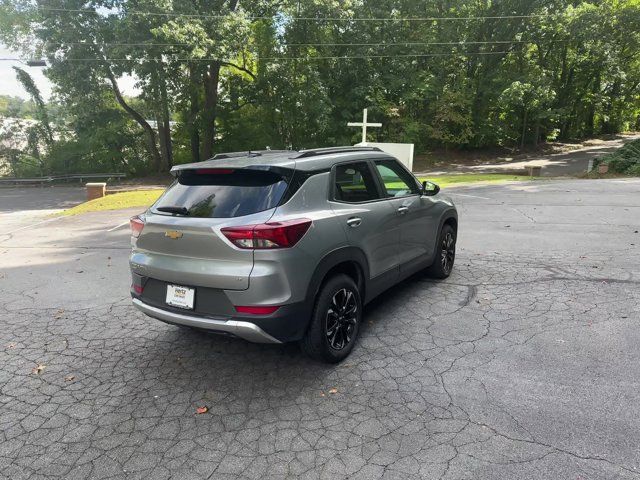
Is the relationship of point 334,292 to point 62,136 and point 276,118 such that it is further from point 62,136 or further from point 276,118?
point 62,136

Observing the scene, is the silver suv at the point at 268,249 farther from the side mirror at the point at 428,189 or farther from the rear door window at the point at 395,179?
the side mirror at the point at 428,189

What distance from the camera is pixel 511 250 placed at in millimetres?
6918

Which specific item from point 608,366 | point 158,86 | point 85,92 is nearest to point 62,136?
point 85,92

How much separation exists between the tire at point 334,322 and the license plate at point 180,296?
89cm

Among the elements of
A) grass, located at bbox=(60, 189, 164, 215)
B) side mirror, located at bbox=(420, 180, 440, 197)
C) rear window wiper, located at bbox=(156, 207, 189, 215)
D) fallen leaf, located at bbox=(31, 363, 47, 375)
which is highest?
side mirror, located at bbox=(420, 180, 440, 197)

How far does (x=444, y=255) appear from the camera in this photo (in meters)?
5.47

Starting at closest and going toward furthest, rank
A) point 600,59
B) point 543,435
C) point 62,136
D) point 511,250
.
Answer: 1. point 543,435
2. point 511,250
3. point 600,59
4. point 62,136

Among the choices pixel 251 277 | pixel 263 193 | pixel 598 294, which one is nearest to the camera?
pixel 251 277

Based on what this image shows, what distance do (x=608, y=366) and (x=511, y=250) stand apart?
12.2 ft

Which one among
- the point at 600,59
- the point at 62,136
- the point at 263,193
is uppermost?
the point at 600,59

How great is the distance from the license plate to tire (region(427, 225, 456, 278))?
3.10 meters

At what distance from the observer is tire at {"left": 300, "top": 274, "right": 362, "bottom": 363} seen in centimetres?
330

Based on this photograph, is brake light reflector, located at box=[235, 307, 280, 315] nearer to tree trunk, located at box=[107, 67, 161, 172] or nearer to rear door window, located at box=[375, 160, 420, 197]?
rear door window, located at box=[375, 160, 420, 197]

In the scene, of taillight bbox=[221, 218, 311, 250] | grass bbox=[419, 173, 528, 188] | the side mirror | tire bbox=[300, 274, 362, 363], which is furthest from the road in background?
taillight bbox=[221, 218, 311, 250]
